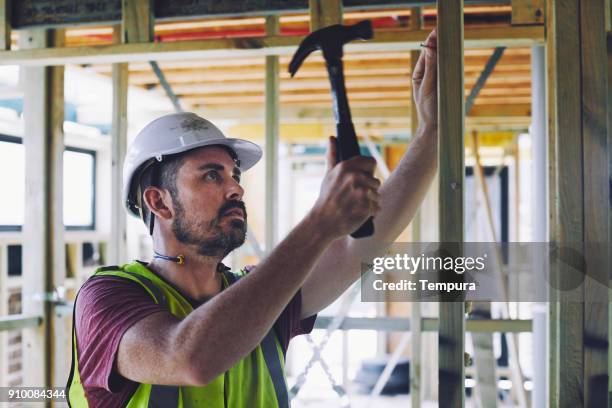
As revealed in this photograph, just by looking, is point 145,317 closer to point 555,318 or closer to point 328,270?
point 328,270

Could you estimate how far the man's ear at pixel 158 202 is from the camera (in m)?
1.82

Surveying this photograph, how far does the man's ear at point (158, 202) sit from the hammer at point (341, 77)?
790mm

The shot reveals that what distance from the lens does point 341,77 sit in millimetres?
1135

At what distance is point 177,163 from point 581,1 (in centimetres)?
111

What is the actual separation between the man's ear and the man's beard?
42mm

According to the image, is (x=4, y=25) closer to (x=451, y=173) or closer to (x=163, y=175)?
(x=163, y=175)

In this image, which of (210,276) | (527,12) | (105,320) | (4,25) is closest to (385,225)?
(210,276)

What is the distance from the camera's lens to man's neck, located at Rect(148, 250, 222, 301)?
71.0 inches

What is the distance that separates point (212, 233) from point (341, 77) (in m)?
0.74

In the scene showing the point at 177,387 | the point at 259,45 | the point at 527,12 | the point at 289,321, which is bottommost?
A: the point at 177,387

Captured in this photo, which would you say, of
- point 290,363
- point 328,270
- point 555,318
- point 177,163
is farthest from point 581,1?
point 290,363

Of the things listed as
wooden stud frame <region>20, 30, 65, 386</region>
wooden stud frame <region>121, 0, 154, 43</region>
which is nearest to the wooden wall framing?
wooden stud frame <region>121, 0, 154, 43</region>

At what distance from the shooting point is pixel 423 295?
1473 millimetres

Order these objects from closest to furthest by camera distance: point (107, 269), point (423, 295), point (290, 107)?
point (423, 295) < point (107, 269) < point (290, 107)
